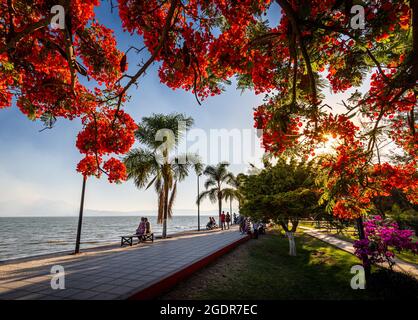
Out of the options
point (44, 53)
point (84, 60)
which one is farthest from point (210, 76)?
point (44, 53)

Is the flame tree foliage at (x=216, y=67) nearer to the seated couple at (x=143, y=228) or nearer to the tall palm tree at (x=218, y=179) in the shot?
the seated couple at (x=143, y=228)

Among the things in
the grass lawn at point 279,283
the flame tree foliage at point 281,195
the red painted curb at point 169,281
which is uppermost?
the flame tree foliage at point 281,195

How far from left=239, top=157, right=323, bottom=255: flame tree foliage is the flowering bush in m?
2.56

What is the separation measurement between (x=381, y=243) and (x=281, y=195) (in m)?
Answer: 4.24

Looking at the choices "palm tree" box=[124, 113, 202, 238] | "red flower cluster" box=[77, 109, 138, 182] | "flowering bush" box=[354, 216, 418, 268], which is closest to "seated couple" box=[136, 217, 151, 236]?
"palm tree" box=[124, 113, 202, 238]

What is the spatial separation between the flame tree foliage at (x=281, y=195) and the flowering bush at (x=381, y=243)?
256cm

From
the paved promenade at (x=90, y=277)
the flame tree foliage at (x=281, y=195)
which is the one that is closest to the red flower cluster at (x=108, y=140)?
the paved promenade at (x=90, y=277)

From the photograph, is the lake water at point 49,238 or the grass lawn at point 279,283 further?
the lake water at point 49,238

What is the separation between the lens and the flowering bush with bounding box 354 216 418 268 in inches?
300

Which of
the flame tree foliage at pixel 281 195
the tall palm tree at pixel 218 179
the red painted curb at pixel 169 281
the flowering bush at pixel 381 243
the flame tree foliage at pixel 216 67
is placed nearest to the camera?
the flame tree foliage at pixel 216 67

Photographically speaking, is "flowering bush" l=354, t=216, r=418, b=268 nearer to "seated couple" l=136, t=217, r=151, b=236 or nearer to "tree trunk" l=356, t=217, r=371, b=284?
"tree trunk" l=356, t=217, r=371, b=284

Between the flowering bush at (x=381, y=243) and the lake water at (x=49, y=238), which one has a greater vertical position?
the flowering bush at (x=381, y=243)

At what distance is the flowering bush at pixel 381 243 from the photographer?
762 cm
